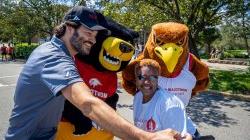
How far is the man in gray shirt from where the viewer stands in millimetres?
1896

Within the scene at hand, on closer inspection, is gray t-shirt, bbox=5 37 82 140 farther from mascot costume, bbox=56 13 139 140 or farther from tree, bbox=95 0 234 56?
tree, bbox=95 0 234 56

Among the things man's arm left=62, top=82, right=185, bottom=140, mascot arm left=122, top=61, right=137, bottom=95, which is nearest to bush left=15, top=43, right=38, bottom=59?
mascot arm left=122, top=61, right=137, bottom=95

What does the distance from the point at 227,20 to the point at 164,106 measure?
14200mm

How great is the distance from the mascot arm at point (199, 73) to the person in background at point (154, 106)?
0.98 m

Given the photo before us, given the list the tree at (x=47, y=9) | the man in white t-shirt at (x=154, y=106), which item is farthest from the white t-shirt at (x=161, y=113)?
the tree at (x=47, y=9)

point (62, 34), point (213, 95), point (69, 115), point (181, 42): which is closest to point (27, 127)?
point (62, 34)

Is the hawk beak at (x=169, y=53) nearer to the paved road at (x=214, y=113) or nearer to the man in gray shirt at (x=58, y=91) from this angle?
the man in gray shirt at (x=58, y=91)

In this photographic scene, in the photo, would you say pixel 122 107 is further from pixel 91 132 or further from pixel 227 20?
pixel 227 20

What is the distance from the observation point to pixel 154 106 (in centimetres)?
295

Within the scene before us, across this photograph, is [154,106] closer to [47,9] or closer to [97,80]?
[97,80]

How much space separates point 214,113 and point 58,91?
7.09 meters

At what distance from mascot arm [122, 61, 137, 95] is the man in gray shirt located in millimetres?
1042

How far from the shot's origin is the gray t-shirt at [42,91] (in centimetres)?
208

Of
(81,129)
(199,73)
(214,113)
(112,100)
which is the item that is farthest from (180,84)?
(214,113)
